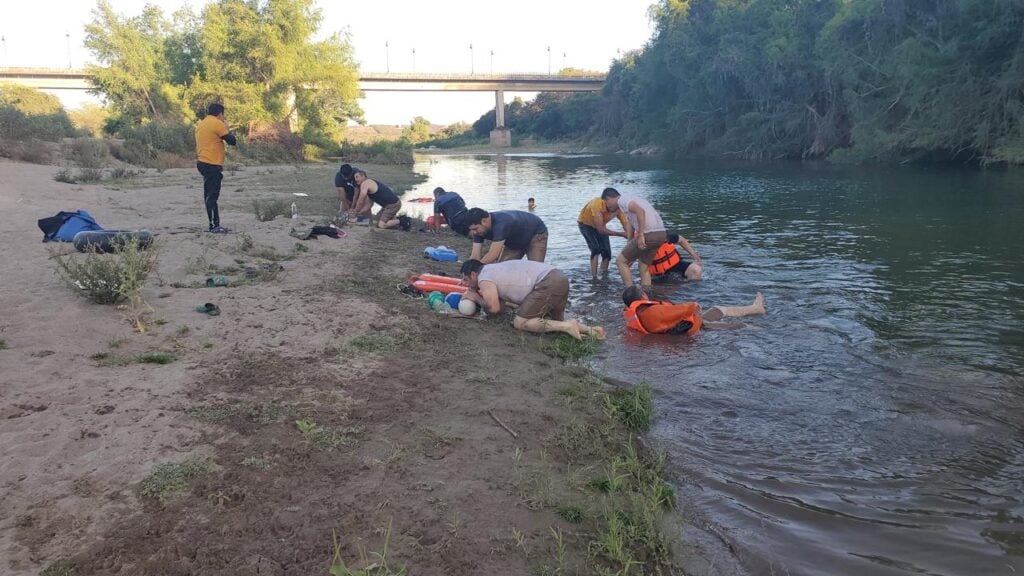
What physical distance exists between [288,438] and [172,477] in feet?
2.51

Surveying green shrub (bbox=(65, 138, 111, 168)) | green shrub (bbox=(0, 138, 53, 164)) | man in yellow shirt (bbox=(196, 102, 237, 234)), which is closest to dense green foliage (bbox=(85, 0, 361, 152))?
green shrub (bbox=(65, 138, 111, 168))

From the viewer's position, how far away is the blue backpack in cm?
895

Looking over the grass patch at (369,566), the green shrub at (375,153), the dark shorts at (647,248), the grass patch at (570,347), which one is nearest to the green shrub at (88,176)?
the dark shorts at (647,248)

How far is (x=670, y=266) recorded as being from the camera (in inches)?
424

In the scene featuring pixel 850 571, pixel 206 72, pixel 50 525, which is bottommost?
pixel 850 571

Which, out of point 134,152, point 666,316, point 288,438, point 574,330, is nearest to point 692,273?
point 666,316

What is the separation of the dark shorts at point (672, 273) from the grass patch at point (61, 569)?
9.10 m

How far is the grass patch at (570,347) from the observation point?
712 centimetres

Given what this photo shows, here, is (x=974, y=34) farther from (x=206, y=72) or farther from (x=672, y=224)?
(x=206, y=72)

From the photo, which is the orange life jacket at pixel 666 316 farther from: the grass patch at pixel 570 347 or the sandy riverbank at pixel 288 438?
the sandy riverbank at pixel 288 438

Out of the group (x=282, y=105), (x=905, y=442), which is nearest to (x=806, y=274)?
(x=905, y=442)

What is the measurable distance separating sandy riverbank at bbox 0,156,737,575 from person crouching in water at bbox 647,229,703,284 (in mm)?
3901

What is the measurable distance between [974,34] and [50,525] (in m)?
35.3

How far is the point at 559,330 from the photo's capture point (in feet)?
25.0
